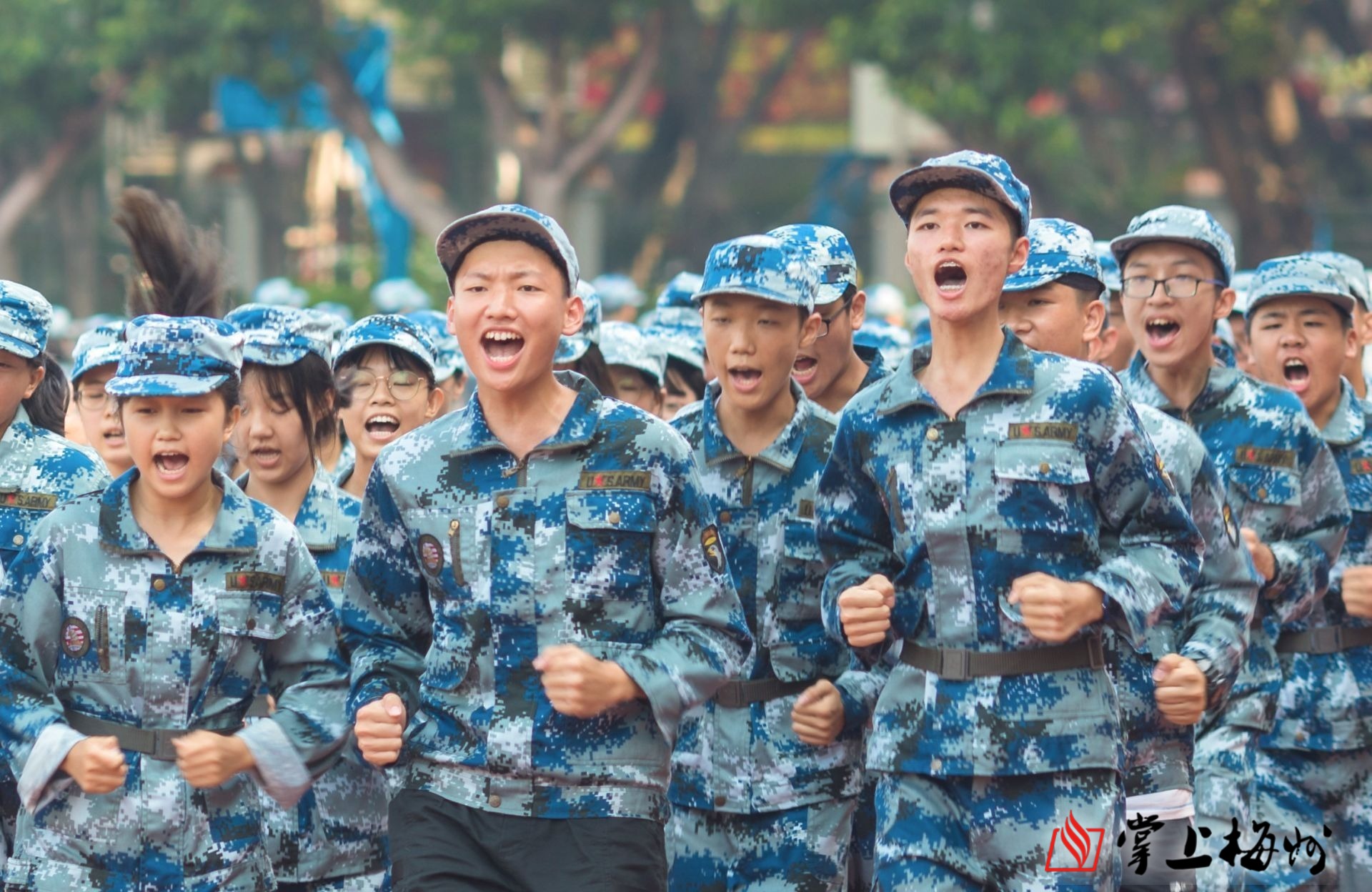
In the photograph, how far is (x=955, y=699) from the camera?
16.3ft

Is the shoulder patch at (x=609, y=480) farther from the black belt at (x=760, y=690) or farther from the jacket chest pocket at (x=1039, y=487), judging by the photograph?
the black belt at (x=760, y=690)

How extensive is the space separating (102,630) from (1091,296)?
3226mm

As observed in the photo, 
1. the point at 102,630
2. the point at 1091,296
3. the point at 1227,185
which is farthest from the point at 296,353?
the point at 1227,185

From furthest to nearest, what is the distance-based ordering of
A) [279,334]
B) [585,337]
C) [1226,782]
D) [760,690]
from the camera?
[585,337], [1226,782], [279,334], [760,690]

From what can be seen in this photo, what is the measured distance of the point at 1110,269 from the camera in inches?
326

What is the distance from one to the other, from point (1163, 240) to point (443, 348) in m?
3.26

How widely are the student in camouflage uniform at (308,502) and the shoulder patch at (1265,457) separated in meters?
2.86

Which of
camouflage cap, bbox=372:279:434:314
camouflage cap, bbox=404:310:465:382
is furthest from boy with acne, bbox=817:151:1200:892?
camouflage cap, bbox=372:279:434:314

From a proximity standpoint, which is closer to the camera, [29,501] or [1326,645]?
[29,501]

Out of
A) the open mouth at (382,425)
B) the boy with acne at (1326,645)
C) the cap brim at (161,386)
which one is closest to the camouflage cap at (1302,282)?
the boy with acne at (1326,645)

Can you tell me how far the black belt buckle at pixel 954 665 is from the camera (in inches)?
196

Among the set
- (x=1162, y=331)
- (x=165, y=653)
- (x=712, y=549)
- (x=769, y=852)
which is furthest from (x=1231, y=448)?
(x=165, y=653)

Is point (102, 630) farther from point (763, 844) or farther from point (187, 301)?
point (763, 844)

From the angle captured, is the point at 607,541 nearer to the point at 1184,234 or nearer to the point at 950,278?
the point at 950,278
